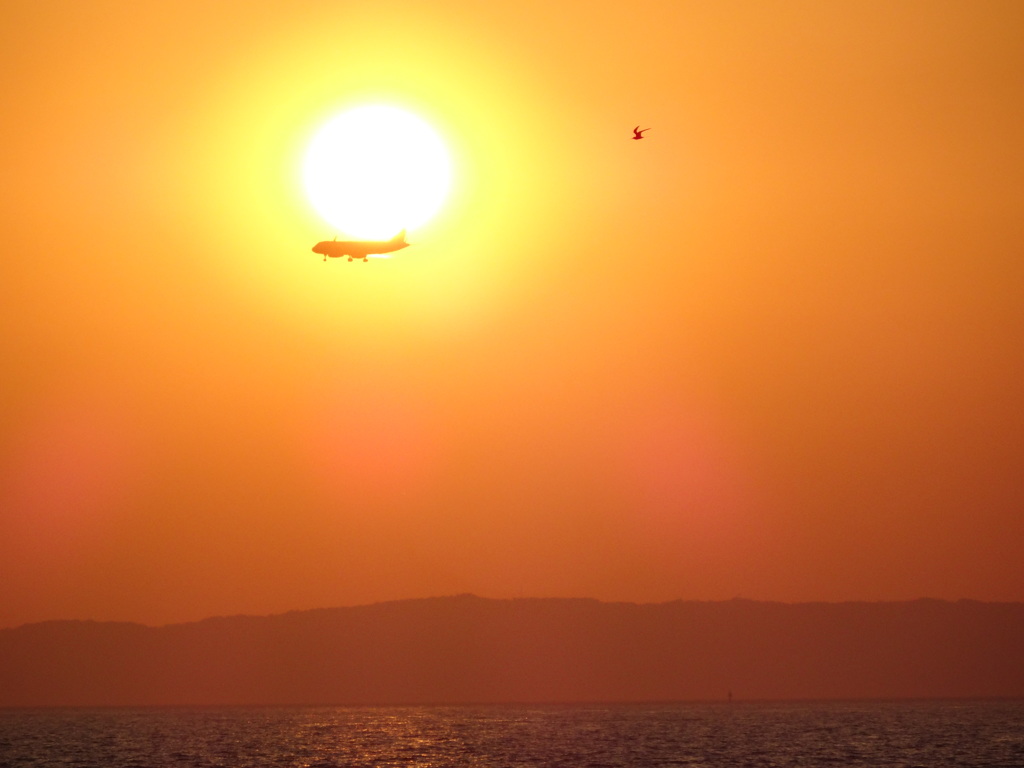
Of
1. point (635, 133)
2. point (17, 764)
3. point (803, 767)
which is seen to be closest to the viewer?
point (635, 133)

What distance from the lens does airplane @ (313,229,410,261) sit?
600 feet

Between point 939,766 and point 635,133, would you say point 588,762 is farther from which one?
point 635,133

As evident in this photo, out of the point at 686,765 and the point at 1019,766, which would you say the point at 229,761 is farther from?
the point at 1019,766

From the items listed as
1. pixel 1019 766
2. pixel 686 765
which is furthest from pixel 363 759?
pixel 1019 766

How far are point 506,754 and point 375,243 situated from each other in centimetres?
8245

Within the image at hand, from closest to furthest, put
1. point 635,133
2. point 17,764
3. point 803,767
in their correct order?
point 635,133 → point 803,767 → point 17,764

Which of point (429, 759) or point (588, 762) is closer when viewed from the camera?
point (588, 762)

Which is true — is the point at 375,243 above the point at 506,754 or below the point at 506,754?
above

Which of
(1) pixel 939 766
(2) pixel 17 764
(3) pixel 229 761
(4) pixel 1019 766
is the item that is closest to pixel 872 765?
(1) pixel 939 766

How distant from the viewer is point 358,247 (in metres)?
185

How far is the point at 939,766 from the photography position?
170 metres

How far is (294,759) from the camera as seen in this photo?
18512 cm

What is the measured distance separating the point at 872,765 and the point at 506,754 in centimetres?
5557

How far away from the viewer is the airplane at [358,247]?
183 meters
